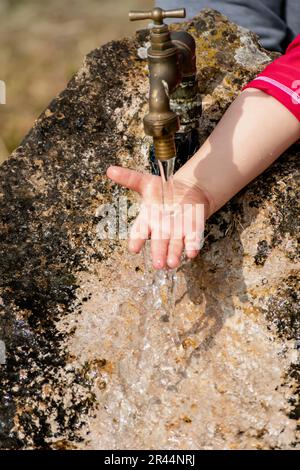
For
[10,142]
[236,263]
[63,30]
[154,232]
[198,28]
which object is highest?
[198,28]

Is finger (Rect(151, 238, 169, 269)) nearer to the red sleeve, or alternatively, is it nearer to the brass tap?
the brass tap

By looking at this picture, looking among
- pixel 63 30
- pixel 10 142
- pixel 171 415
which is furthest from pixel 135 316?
pixel 63 30

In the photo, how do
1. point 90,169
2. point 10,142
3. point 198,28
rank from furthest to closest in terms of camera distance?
point 10,142 < point 198,28 < point 90,169

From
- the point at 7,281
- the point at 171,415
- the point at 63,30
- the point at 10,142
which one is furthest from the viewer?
the point at 63,30

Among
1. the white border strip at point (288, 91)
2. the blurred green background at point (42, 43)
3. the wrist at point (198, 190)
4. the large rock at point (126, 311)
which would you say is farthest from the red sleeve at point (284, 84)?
the blurred green background at point (42, 43)

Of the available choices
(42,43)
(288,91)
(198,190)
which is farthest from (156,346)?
(42,43)

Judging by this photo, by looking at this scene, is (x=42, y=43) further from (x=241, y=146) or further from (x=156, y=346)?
(x=156, y=346)

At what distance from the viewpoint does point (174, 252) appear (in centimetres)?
150

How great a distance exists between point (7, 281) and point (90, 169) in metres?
0.42

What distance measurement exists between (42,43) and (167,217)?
3.75 m

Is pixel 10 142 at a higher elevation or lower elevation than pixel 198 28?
lower

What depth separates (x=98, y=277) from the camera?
1.66 m

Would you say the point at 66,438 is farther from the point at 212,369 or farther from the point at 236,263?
the point at 236,263
